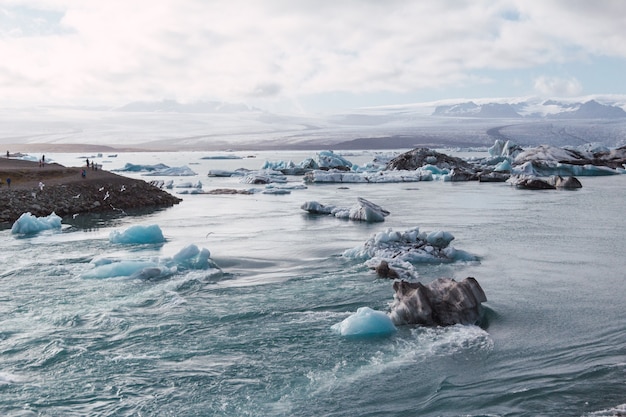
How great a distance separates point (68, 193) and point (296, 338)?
78.1 ft

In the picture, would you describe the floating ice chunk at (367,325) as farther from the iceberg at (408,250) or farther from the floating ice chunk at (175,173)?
the floating ice chunk at (175,173)

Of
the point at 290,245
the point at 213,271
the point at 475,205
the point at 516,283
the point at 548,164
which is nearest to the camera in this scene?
the point at 516,283

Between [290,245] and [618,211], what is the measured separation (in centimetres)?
1711

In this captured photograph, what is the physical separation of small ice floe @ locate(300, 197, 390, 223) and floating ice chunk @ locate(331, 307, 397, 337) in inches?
599

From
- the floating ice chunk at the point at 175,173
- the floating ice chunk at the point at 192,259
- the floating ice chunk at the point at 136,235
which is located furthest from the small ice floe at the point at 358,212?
the floating ice chunk at the point at 175,173

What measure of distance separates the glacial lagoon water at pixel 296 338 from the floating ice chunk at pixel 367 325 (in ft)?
0.71

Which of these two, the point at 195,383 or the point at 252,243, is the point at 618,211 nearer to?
the point at 252,243

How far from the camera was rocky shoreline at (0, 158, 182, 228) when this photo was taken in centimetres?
2817

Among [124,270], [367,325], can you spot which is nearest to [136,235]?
[124,270]

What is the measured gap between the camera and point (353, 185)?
5009 cm

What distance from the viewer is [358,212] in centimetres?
2639

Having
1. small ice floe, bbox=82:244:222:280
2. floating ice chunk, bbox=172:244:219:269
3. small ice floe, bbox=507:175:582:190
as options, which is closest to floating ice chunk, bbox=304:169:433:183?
small ice floe, bbox=507:175:582:190

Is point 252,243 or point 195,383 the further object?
point 252,243

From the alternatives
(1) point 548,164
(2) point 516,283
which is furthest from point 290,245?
(1) point 548,164
